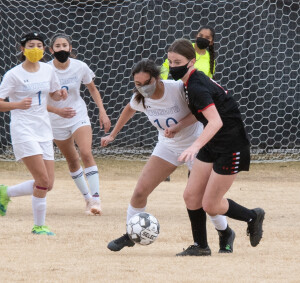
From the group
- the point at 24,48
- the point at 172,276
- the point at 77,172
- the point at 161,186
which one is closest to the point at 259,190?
the point at 161,186

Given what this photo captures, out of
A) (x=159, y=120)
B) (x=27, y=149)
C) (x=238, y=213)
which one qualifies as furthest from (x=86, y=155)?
(x=238, y=213)

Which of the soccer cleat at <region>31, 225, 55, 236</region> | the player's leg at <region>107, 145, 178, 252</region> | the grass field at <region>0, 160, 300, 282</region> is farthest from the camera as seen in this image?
the soccer cleat at <region>31, 225, 55, 236</region>

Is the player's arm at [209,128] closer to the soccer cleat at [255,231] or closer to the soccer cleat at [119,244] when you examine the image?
the soccer cleat at [255,231]

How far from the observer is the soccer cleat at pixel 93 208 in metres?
8.59

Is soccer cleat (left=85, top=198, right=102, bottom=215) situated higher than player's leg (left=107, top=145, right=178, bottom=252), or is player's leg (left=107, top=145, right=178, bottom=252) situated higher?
player's leg (left=107, top=145, right=178, bottom=252)

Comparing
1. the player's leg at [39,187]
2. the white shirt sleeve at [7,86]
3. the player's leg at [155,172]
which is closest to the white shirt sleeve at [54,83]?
the white shirt sleeve at [7,86]

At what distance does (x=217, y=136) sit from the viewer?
5867 mm

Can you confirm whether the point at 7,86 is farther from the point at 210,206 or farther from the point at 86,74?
the point at 210,206

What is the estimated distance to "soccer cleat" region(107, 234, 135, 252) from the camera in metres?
6.25

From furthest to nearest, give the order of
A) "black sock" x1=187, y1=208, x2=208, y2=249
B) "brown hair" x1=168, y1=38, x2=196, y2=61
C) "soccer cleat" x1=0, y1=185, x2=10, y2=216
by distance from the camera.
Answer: "soccer cleat" x1=0, y1=185, x2=10, y2=216
"black sock" x1=187, y1=208, x2=208, y2=249
"brown hair" x1=168, y1=38, x2=196, y2=61

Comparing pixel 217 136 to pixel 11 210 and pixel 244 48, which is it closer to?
pixel 11 210

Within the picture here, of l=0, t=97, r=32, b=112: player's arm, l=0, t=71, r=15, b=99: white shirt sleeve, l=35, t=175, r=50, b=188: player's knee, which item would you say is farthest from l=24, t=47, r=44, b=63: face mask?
l=35, t=175, r=50, b=188: player's knee

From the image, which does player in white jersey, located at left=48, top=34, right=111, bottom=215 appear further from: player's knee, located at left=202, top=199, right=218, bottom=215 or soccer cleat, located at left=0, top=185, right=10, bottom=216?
player's knee, located at left=202, top=199, right=218, bottom=215

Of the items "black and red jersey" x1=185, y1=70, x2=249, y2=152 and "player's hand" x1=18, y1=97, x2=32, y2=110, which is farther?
"player's hand" x1=18, y1=97, x2=32, y2=110
